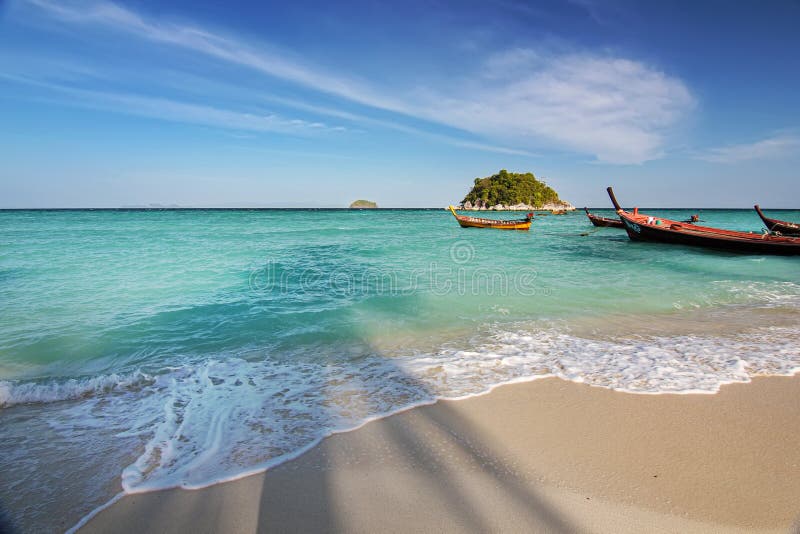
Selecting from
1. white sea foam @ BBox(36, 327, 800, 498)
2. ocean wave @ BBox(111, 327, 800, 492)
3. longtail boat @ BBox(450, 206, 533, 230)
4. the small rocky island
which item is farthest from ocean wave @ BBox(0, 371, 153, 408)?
the small rocky island

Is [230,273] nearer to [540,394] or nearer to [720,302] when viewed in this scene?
[540,394]

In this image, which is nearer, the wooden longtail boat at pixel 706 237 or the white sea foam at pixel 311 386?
the white sea foam at pixel 311 386

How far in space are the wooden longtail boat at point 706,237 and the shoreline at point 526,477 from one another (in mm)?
20285

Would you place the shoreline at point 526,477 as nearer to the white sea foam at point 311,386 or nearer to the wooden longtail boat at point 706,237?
the white sea foam at point 311,386

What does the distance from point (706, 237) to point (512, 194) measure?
12014 centimetres

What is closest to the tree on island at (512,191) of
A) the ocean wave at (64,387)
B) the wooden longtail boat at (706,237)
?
the wooden longtail boat at (706,237)

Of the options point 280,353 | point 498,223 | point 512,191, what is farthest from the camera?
point 512,191

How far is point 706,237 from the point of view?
64.7 ft

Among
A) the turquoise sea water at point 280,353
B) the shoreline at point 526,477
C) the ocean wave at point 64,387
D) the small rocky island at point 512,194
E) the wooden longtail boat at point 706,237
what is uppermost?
the small rocky island at point 512,194

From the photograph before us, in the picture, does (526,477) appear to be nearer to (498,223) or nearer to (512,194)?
(498,223)

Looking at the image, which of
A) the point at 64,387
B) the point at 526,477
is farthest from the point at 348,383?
the point at 64,387

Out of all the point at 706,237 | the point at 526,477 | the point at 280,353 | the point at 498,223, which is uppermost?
the point at 498,223

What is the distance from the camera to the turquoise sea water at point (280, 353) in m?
2.93

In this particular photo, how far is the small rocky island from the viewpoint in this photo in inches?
5310
